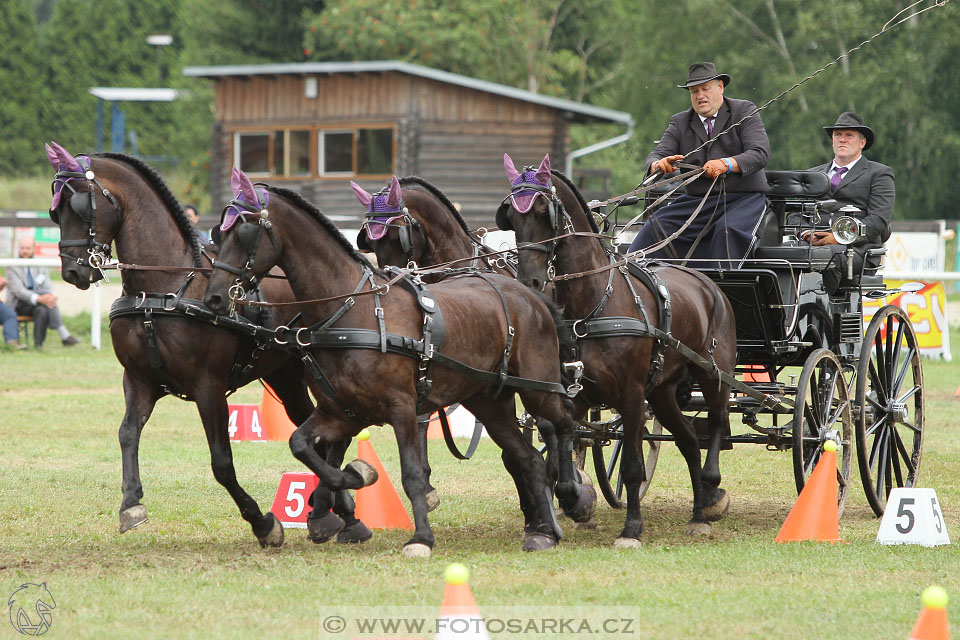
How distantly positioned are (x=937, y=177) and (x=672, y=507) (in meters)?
28.8

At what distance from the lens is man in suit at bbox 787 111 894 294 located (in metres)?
8.09

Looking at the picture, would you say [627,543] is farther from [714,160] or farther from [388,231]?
[714,160]

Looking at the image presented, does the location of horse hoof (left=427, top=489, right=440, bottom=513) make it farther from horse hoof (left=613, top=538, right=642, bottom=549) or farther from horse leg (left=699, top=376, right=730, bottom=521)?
horse leg (left=699, top=376, right=730, bottom=521)

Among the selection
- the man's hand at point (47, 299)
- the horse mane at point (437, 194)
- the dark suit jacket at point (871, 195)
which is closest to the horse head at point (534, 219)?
the horse mane at point (437, 194)

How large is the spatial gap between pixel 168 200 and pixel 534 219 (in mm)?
2072

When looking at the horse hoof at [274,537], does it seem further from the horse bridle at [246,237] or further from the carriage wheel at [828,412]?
the carriage wheel at [828,412]

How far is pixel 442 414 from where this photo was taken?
295 inches

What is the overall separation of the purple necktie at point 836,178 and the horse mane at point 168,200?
14.9 feet

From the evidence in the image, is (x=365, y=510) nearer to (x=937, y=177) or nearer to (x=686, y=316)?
(x=686, y=316)

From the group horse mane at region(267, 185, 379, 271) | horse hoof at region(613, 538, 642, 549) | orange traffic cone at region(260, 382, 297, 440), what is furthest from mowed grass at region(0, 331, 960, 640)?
horse mane at region(267, 185, 379, 271)

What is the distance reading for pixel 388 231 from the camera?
7.57m

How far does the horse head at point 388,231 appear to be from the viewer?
753 centimetres

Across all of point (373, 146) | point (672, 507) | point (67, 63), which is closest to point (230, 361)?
point (672, 507)

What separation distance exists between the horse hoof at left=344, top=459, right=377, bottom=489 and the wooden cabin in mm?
22261
